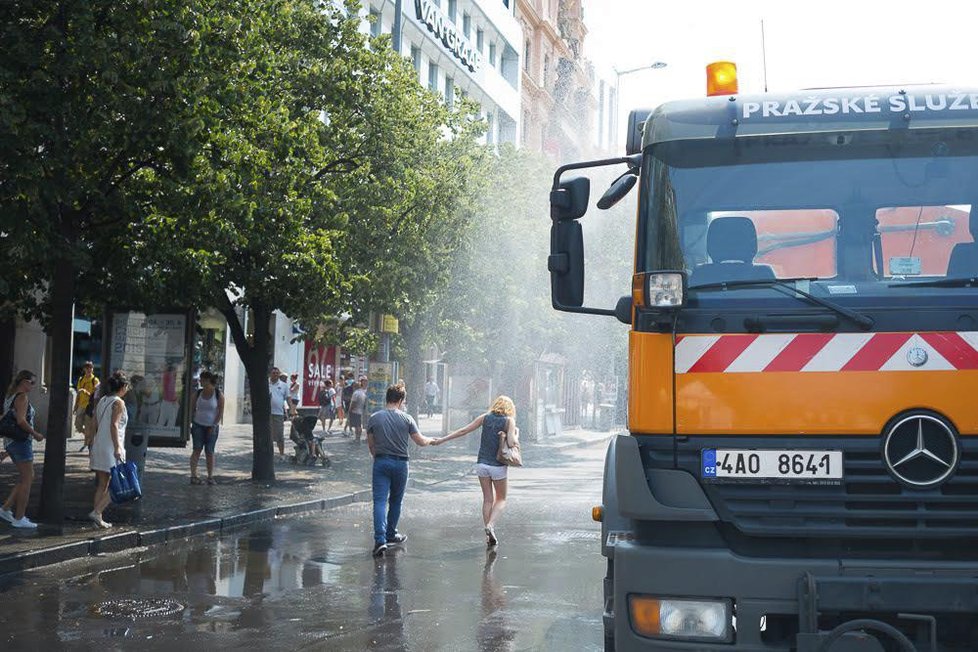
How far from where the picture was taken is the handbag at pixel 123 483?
13.7 meters

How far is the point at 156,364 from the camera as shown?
18750 millimetres

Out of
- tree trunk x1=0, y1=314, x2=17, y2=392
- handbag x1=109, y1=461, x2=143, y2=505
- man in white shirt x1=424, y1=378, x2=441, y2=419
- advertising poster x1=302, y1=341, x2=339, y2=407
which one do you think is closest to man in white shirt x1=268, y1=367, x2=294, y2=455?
tree trunk x1=0, y1=314, x2=17, y2=392

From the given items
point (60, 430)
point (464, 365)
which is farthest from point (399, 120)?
point (464, 365)

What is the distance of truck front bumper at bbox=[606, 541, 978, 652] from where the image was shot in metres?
4.82

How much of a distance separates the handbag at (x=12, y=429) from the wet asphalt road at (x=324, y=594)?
1.60 metres

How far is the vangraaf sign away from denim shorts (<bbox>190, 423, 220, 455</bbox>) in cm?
2942

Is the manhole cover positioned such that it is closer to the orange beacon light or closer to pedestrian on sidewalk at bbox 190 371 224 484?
the orange beacon light

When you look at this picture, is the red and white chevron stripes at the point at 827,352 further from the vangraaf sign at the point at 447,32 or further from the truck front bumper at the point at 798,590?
the vangraaf sign at the point at 447,32

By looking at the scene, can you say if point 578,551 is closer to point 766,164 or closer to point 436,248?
point 766,164

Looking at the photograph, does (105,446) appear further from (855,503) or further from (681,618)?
(855,503)

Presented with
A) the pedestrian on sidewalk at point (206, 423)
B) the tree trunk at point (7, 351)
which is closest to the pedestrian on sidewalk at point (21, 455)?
the pedestrian on sidewalk at point (206, 423)

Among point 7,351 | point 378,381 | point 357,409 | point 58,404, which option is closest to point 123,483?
point 58,404

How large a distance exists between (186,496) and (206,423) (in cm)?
220

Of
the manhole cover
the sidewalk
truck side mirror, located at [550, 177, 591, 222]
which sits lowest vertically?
the manhole cover
